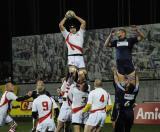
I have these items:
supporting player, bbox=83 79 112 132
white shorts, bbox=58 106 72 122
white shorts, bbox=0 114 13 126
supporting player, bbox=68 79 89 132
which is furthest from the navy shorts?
white shorts, bbox=0 114 13 126

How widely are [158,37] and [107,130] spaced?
8.46 meters

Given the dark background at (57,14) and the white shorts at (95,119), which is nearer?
the white shorts at (95,119)

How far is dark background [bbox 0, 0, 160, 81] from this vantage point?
122 feet

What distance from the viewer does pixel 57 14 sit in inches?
1657

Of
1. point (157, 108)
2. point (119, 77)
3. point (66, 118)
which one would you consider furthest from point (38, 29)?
point (119, 77)

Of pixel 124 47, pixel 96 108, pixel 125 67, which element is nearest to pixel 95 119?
pixel 96 108

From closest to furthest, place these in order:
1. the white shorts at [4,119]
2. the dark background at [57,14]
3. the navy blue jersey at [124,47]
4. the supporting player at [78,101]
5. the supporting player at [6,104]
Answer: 1. the navy blue jersey at [124,47]
2. the supporting player at [78,101]
3. the supporting player at [6,104]
4. the white shorts at [4,119]
5. the dark background at [57,14]

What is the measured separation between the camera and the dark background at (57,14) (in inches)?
1463

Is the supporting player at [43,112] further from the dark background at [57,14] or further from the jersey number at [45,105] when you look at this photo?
the dark background at [57,14]

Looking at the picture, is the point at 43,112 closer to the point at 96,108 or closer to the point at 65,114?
the point at 96,108

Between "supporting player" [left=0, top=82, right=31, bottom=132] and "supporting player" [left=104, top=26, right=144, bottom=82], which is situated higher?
"supporting player" [left=104, top=26, right=144, bottom=82]

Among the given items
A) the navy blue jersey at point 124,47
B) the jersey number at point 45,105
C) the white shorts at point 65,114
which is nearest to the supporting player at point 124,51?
the navy blue jersey at point 124,47

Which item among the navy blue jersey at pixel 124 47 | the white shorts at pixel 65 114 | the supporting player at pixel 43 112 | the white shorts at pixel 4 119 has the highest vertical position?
the navy blue jersey at pixel 124 47

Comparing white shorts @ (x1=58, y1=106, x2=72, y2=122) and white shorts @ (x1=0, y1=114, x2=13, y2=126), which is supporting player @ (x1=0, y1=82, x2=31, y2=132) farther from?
white shorts @ (x1=58, y1=106, x2=72, y2=122)
